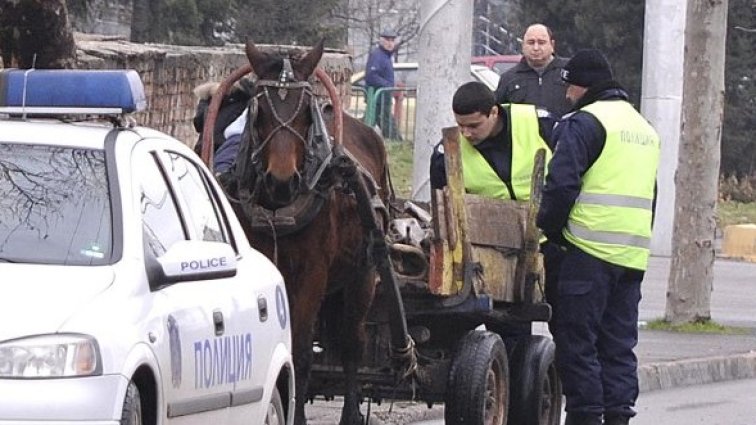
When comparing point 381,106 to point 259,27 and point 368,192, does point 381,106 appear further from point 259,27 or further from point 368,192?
point 368,192

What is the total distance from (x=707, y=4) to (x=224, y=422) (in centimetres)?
1103

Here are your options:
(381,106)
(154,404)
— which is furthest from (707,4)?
(381,106)

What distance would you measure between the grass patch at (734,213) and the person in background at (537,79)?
1877cm

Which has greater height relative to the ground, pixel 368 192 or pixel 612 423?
pixel 368 192

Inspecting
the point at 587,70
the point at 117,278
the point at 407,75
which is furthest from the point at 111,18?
the point at 117,278

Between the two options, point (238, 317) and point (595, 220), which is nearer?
point (238, 317)

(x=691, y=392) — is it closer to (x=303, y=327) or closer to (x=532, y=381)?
(x=532, y=381)

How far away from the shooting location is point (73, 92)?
25.0 ft

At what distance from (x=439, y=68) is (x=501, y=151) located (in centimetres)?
352

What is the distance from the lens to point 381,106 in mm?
32250

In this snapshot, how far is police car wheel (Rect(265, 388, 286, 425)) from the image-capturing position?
8.27 meters

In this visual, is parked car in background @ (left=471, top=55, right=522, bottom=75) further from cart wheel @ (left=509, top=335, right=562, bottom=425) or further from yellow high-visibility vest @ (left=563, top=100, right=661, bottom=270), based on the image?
yellow high-visibility vest @ (left=563, top=100, right=661, bottom=270)

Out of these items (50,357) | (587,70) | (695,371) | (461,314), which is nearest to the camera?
(50,357)

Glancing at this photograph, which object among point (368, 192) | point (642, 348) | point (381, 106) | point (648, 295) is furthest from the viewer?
point (381, 106)
